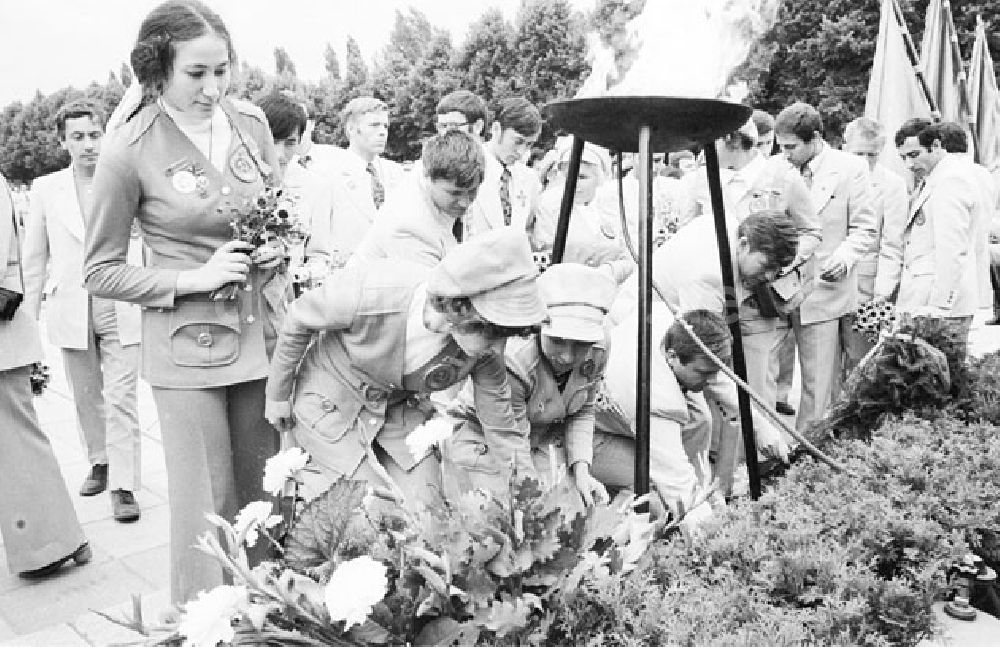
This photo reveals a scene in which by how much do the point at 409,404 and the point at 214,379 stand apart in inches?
23.5

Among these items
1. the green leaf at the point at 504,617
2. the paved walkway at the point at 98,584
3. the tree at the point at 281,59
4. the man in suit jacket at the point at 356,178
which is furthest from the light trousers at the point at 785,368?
the tree at the point at 281,59

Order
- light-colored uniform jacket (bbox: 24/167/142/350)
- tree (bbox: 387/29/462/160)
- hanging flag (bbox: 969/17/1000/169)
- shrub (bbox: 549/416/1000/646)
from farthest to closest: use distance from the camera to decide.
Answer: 1. tree (bbox: 387/29/462/160)
2. hanging flag (bbox: 969/17/1000/169)
3. light-colored uniform jacket (bbox: 24/167/142/350)
4. shrub (bbox: 549/416/1000/646)

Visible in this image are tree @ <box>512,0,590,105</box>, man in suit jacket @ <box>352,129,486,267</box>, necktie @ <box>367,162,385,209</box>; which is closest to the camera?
man in suit jacket @ <box>352,129,486,267</box>

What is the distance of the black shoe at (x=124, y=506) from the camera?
4344 mm

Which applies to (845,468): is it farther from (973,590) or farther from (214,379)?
(214,379)

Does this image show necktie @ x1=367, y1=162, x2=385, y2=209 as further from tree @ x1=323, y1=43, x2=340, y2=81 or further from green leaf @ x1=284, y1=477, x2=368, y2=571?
tree @ x1=323, y1=43, x2=340, y2=81

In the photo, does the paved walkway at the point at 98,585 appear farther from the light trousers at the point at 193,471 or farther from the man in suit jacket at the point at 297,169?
the man in suit jacket at the point at 297,169

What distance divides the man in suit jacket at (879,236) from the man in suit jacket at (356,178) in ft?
10.2

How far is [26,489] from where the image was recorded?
3.61 m

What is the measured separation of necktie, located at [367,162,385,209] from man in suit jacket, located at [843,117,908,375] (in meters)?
3.12

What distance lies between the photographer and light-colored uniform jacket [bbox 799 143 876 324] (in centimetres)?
554

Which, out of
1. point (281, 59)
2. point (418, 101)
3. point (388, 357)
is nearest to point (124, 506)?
point (388, 357)

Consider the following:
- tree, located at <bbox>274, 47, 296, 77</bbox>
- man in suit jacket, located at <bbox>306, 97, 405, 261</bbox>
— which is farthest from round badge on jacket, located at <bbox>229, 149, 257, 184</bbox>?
tree, located at <bbox>274, 47, 296, 77</bbox>

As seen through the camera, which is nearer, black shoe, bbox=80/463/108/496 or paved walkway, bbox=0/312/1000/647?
paved walkway, bbox=0/312/1000/647
